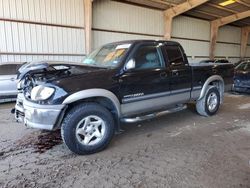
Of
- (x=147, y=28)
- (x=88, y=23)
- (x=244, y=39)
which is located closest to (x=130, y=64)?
(x=88, y=23)

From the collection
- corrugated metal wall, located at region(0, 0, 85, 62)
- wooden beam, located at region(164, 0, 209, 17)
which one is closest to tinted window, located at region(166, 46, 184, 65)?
corrugated metal wall, located at region(0, 0, 85, 62)

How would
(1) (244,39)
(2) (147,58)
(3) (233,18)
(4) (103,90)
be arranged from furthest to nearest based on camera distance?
(1) (244,39) → (3) (233,18) → (2) (147,58) → (4) (103,90)

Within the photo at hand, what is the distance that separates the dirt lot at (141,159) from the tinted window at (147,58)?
134cm

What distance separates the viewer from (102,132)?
11.5 feet

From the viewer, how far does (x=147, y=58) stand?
13.4 ft

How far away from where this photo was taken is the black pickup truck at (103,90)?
3.13 m

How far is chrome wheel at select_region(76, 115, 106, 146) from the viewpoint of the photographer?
3.34 metres

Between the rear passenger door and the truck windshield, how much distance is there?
95cm

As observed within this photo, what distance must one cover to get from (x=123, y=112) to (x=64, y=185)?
153 centimetres

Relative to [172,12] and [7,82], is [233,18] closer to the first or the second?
[172,12]

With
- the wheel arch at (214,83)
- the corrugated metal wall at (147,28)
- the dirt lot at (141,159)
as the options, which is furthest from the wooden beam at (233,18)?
the dirt lot at (141,159)

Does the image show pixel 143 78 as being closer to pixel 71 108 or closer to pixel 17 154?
pixel 71 108

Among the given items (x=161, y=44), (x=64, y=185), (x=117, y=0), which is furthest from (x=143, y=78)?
(x=117, y=0)

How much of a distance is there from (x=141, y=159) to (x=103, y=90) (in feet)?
3.85
